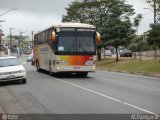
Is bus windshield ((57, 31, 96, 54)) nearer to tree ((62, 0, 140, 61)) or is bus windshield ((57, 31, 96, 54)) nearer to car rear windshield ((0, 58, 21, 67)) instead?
car rear windshield ((0, 58, 21, 67))

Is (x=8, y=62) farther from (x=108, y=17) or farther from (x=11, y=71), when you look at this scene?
(x=108, y=17)

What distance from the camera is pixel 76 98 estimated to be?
1738 centimetres

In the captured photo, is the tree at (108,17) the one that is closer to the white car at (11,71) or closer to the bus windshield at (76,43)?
the bus windshield at (76,43)

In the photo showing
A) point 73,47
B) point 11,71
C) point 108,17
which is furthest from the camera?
point 108,17

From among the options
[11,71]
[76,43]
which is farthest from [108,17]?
[11,71]

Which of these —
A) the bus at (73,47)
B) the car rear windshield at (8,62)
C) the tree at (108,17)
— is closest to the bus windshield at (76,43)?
the bus at (73,47)

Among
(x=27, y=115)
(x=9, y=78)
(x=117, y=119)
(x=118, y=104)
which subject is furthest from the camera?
(x=9, y=78)

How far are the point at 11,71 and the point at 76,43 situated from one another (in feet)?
20.1

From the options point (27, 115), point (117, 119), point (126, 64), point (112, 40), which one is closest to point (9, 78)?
point (27, 115)

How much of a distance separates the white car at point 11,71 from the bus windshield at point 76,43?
14.0 ft

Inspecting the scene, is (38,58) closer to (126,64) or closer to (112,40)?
(126,64)

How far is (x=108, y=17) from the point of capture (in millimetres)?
63000

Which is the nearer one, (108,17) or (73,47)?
(73,47)

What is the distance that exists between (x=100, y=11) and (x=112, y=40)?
12.2m
